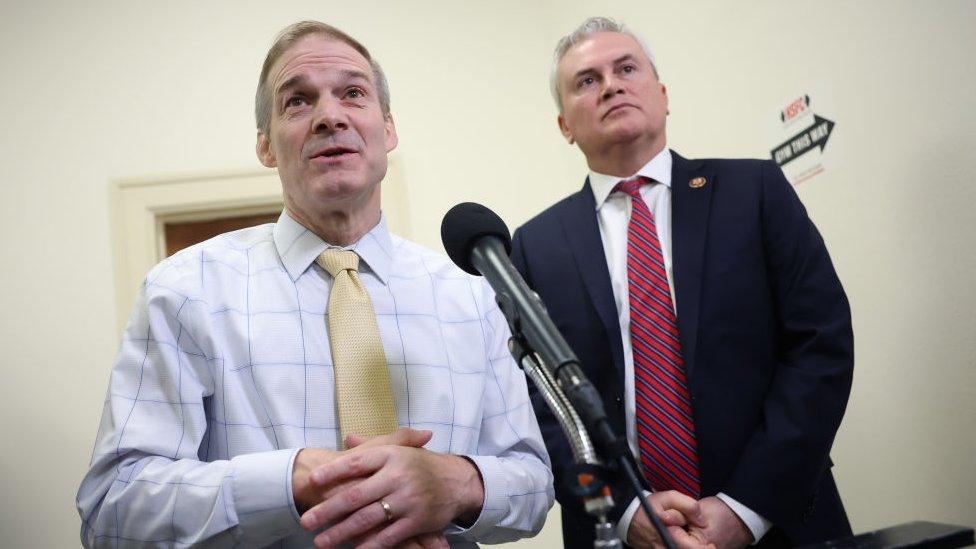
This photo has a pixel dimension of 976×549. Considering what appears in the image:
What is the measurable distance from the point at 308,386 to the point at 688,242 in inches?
31.4

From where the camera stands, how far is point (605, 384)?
145 centimetres

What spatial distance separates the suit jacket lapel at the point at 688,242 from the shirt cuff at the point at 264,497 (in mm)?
767

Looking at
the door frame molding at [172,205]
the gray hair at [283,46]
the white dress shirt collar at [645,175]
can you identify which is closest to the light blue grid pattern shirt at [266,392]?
the gray hair at [283,46]

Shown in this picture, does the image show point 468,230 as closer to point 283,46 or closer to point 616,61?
point 283,46

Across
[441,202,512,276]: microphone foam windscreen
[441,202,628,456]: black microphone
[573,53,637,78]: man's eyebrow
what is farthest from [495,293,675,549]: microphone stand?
[573,53,637,78]: man's eyebrow

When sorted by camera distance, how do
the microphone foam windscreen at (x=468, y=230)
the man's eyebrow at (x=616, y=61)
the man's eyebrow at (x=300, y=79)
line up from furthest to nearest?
the man's eyebrow at (x=616, y=61) → the man's eyebrow at (x=300, y=79) → the microphone foam windscreen at (x=468, y=230)

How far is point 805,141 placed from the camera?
1.98 metres

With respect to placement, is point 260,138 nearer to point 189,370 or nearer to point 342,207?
point 342,207

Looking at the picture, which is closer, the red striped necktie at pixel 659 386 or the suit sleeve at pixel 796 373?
the suit sleeve at pixel 796 373

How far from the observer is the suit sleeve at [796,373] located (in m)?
1.28

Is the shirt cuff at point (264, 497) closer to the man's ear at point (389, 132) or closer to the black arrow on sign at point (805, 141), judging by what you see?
the man's ear at point (389, 132)

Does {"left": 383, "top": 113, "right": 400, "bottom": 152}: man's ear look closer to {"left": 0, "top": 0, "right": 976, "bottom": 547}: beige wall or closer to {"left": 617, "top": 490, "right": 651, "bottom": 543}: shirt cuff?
{"left": 617, "top": 490, "right": 651, "bottom": 543}: shirt cuff

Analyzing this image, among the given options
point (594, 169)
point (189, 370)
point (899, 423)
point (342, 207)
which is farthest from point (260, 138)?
point (899, 423)

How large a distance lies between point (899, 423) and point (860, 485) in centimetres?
23
